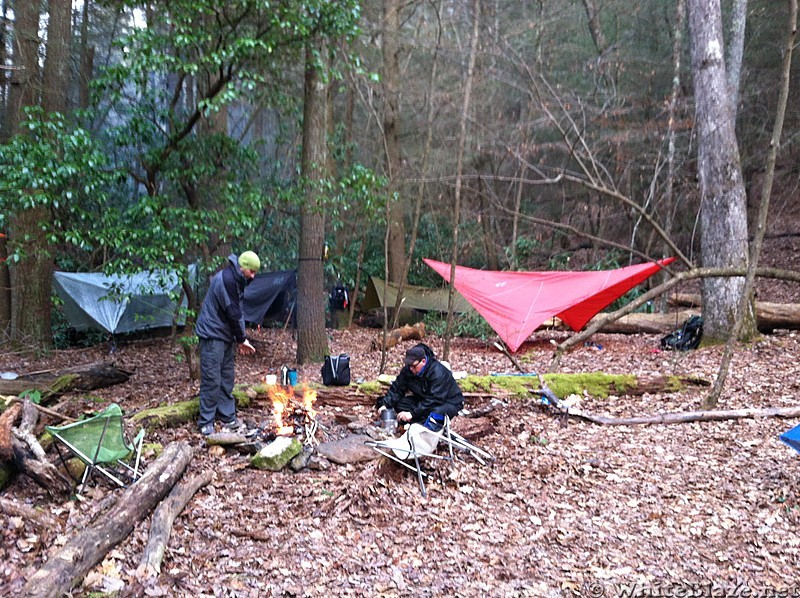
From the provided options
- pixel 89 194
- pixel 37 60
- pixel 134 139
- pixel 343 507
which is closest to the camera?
pixel 343 507

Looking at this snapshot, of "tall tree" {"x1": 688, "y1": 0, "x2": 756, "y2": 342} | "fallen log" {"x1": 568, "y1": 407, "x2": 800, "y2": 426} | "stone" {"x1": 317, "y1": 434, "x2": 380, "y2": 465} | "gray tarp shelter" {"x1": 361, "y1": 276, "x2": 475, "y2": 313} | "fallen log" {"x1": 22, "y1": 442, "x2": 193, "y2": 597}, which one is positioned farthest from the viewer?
"gray tarp shelter" {"x1": 361, "y1": 276, "x2": 475, "y2": 313}

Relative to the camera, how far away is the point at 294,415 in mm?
4145

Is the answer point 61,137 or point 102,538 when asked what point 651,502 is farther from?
point 61,137

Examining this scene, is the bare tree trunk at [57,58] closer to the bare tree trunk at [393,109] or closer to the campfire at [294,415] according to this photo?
the bare tree trunk at [393,109]

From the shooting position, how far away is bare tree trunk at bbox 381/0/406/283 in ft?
31.1

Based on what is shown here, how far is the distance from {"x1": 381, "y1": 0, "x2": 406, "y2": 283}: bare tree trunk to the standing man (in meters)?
5.14

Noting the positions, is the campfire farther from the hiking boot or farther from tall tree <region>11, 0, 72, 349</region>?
tall tree <region>11, 0, 72, 349</region>

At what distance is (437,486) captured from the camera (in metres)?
3.41

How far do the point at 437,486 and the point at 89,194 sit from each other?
332cm

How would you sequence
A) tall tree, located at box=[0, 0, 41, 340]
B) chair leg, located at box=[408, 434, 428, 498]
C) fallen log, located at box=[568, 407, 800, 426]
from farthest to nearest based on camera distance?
tall tree, located at box=[0, 0, 41, 340]
fallen log, located at box=[568, 407, 800, 426]
chair leg, located at box=[408, 434, 428, 498]

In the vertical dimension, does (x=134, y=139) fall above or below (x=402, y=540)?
above

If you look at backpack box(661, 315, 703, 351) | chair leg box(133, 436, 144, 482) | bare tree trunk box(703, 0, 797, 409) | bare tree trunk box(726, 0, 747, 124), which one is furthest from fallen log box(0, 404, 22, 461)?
bare tree trunk box(726, 0, 747, 124)

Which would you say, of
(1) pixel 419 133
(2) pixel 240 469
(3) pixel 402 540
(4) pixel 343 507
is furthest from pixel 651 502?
(1) pixel 419 133

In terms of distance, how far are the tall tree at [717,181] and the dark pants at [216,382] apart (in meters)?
5.32
